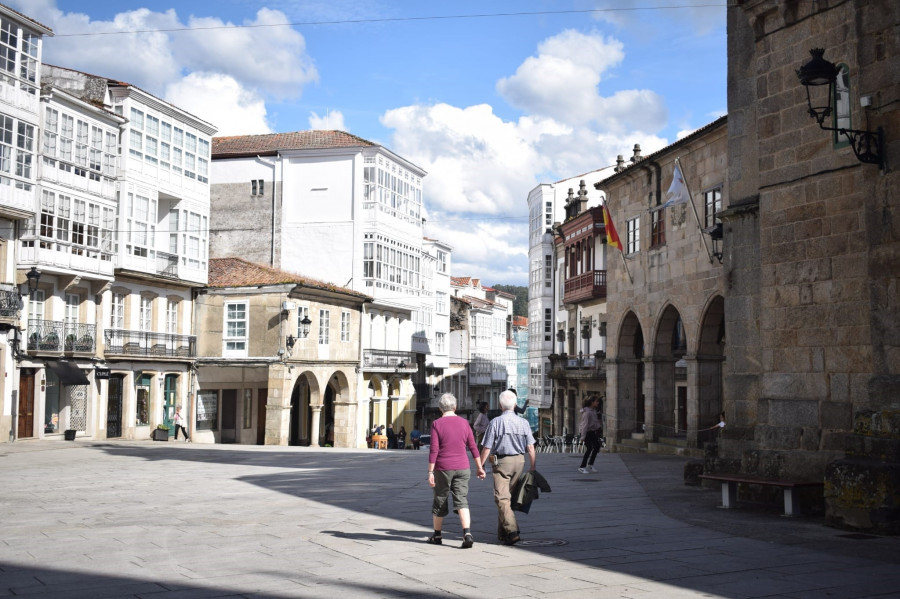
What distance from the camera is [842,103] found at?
12234mm

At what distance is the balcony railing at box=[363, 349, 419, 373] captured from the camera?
46.4 m

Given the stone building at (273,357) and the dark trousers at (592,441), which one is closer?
the dark trousers at (592,441)

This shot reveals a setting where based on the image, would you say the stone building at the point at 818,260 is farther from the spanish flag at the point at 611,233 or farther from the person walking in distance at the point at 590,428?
the spanish flag at the point at 611,233

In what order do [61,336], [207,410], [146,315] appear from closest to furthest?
1. [61,336]
2. [146,315]
3. [207,410]

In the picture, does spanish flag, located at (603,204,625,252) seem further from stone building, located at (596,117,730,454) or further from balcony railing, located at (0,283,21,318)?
balcony railing, located at (0,283,21,318)

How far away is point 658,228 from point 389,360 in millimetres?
22548

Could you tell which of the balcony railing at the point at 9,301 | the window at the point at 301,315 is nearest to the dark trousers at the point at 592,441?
the balcony railing at the point at 9,301

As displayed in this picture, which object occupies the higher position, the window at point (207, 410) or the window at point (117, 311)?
the window at point (117, 311)

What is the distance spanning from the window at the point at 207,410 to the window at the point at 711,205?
22.8 metres

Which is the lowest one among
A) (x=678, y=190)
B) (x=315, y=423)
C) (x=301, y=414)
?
(x=315, y=423)

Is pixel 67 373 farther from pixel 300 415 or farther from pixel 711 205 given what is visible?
pixel 711 205

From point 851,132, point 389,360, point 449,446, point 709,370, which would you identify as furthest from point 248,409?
point 851,132

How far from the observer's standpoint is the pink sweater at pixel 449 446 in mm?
9930

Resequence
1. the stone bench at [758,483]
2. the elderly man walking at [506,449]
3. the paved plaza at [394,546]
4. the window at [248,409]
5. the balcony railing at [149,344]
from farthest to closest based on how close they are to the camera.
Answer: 1. the window at [248,409]
2. the balcony railing at [149,344]
3. the stone bench at [758,483]
4. the elderly man walking at [506,449]
5. the paved plaza at [394,546]
